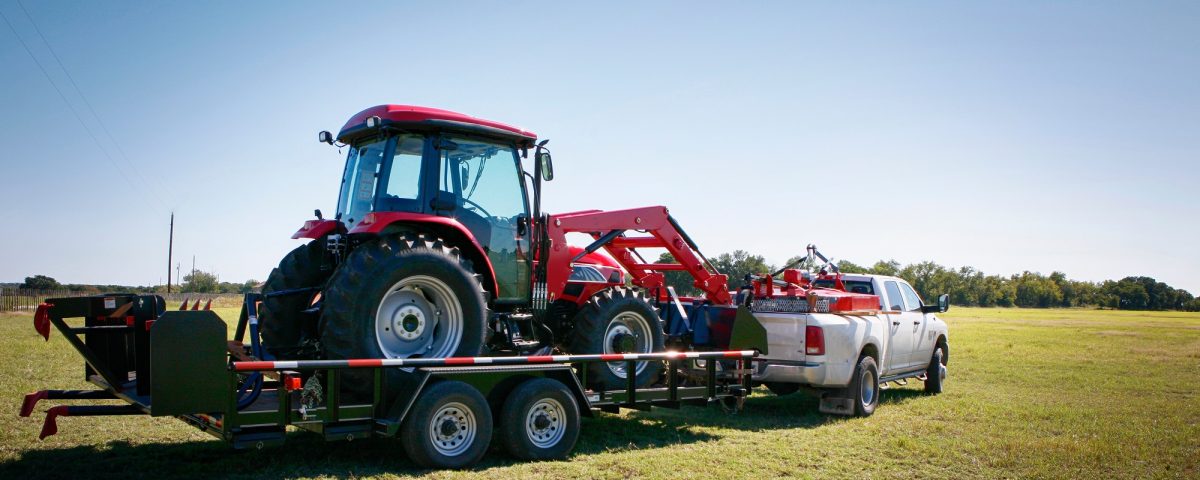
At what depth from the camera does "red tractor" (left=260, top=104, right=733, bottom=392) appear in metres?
7.00

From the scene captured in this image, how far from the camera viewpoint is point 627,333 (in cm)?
940

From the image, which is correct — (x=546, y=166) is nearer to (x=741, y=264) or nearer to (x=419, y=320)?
(x=419, y=320)

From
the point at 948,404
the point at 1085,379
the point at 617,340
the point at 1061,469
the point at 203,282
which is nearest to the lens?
the point at 1061,469

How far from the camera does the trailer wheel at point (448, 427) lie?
6926mm

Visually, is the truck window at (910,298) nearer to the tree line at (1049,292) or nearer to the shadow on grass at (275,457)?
the shadow on grass at (275,457)

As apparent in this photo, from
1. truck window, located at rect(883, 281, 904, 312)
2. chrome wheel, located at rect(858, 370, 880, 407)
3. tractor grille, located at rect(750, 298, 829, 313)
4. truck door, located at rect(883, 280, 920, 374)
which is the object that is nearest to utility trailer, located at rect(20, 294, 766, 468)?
tractor grille, located at rect(750, 298, 829, 313)

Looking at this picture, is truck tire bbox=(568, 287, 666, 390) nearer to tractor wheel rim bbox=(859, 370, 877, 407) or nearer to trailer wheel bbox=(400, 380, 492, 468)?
trailer wheel bbox=(400, 380, 492, 468)

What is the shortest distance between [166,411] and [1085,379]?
17.1 metres

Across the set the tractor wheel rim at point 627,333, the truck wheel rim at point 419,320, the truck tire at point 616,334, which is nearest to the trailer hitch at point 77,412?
the truck wheel rim at point 419,320

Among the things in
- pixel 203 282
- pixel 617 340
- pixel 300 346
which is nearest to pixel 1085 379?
pixel 617 340

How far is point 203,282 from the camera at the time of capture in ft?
277

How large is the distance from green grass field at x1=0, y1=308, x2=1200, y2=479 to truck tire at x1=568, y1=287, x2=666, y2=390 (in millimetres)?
705

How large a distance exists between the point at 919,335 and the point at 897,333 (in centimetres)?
119

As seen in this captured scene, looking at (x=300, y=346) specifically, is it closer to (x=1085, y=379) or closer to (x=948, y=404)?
(x=948, y=404)
